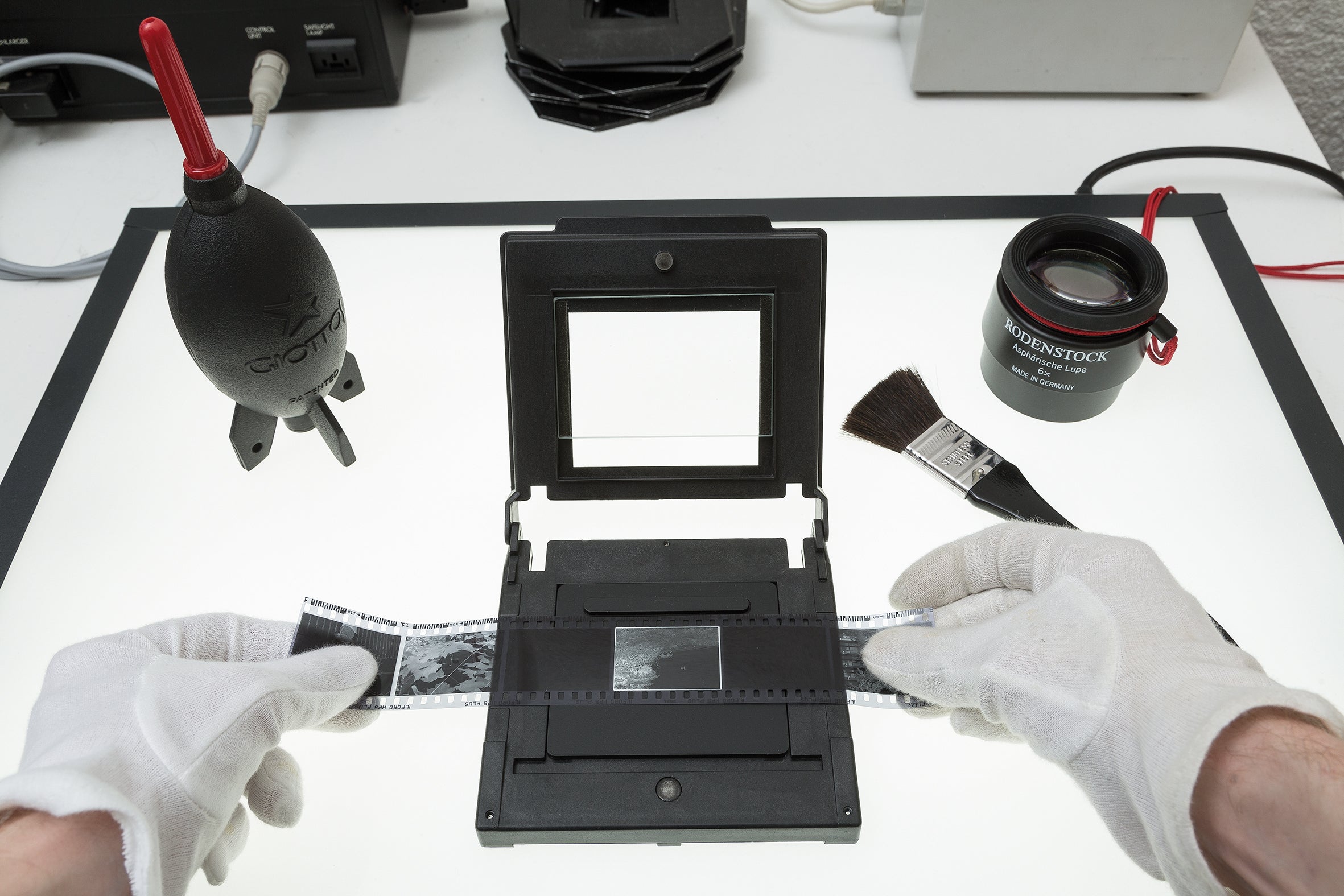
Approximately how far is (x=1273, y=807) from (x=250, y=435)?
764mm

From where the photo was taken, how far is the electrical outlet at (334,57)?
108 centimetres

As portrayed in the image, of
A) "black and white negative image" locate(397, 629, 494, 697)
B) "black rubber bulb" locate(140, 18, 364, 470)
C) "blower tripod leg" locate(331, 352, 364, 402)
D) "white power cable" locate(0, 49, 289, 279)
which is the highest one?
"black rubber bulb" locate(140, 18, 364, 470)

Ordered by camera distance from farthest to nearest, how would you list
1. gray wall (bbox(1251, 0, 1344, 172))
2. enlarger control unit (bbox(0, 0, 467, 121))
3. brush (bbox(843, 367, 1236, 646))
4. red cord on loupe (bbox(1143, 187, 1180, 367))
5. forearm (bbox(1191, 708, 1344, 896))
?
gray wall (bbox(1251, 0, 1344, 172)) < enlarger control unit (bbox(0, 0, 467, 121)) < red cord on loupe (bbox(1143, 187, 1180, 367)) < brush (bbox(843, 367, 1236, 646)) < forearm (bbox(1191, 708, 1344, 896))

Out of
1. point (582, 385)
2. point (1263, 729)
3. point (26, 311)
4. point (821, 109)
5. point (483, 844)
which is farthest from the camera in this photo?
point (821, 109)

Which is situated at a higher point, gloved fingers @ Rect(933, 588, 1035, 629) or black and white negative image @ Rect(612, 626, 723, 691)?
black and white negative image @ Rect(612, 626, 723, 691)

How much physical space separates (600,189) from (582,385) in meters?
0.39

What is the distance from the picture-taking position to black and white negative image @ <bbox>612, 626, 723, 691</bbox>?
2.18 ft

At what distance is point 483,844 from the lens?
629mm

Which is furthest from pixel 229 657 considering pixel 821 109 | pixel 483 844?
pixel 821 109

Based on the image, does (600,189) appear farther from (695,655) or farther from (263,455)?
(695,655)

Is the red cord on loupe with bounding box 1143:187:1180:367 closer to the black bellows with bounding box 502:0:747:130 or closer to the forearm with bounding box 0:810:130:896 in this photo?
the black bellows with bounding box 502:0:747:130

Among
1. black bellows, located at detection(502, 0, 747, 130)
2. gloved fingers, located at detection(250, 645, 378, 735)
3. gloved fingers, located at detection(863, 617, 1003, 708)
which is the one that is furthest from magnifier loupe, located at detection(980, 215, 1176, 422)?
gloved fingers, located at detection(250, 645, 378, 735)

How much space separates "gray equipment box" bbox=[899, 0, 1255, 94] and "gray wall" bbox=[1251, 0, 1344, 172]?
38cm

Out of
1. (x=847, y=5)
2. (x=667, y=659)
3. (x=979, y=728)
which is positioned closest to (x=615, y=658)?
(x=667, y=659)
